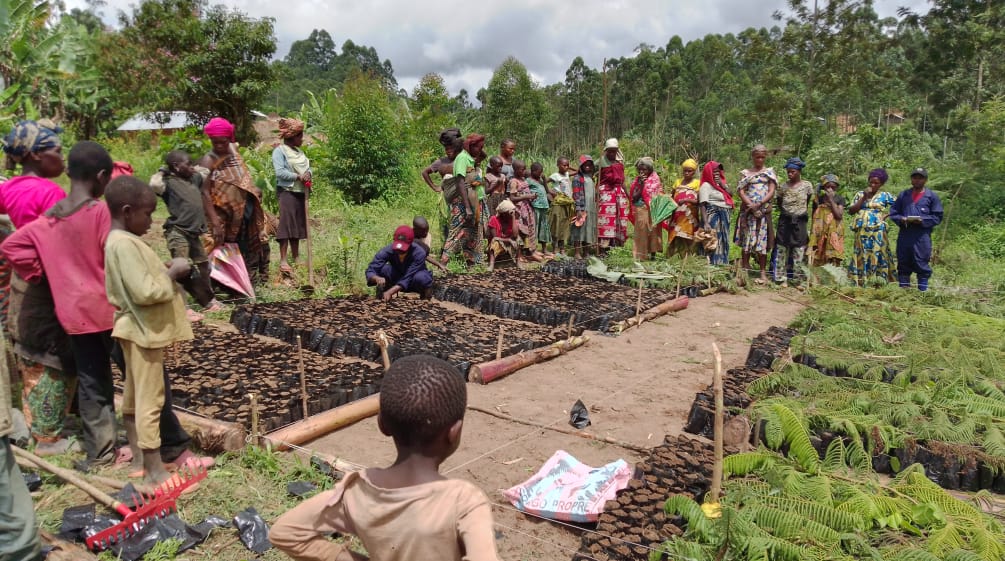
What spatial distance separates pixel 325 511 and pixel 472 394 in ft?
11.1

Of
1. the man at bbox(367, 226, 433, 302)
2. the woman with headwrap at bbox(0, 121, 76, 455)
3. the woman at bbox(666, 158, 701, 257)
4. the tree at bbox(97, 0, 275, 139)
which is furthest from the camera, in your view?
the tree at bbox(97, 0, 275, 139)

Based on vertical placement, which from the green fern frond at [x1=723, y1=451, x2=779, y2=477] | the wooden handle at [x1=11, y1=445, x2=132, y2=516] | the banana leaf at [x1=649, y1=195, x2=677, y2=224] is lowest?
the green fern frond at [x1=723, y1=451, x2=779, y2=477]

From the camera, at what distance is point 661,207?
31.6 ft

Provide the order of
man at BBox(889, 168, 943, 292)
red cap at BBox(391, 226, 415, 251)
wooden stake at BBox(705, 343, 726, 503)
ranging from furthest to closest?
man at BBox(889, 168, 943, 292) → red cap at BBox(391, 226, 415, 251) → wooden stake at BBox(705, 343, 726, 503)

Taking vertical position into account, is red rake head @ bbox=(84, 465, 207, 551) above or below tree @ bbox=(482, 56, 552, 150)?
below

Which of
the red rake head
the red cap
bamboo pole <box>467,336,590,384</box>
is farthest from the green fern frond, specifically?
the red cap

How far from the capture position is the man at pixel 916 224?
26.2 feet

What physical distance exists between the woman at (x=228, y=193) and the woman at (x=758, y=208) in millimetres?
6530

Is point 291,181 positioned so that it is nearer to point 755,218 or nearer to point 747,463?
point 747,463

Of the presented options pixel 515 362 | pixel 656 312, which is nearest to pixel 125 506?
pixel 515 362

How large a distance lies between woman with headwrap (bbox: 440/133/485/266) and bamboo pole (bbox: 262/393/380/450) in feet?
15.2

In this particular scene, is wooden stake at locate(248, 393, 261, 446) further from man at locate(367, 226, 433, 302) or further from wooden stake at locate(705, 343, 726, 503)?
man at locate(367, 226, 433, 302)

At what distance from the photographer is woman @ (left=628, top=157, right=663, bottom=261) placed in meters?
9.73

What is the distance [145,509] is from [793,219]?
8.59 metres
